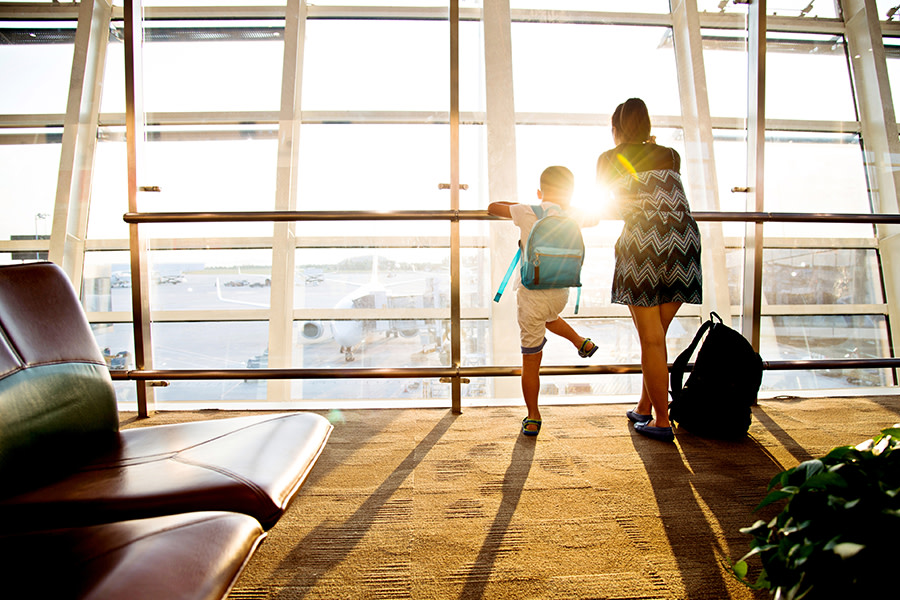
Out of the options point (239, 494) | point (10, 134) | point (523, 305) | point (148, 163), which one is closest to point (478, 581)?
point (239, 494)

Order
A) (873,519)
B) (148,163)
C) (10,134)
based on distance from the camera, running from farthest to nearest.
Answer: (10,134) → (148,163) → (873,519)

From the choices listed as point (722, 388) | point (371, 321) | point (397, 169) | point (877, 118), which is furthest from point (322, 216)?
point (877, 118)

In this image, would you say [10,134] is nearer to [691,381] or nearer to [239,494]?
[239,494]

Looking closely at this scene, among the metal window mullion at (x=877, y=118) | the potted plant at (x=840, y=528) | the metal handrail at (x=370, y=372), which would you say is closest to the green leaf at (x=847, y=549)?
the potted plant at (x=840, y=528)

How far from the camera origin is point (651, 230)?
167 cm

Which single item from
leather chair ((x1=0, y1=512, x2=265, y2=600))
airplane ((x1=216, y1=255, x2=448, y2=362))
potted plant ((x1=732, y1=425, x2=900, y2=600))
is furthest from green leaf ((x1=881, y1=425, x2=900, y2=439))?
airplane ((x1=216, y1=255, x2=448, y2=362))

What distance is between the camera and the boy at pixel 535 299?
1.77m

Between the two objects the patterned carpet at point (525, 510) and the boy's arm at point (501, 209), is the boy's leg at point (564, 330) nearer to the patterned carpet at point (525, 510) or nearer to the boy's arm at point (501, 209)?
the patterned carpet at point (525, 510)

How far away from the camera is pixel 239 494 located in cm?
68

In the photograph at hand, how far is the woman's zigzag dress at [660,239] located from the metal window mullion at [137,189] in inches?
79.3

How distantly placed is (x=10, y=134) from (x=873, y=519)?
4.24 m

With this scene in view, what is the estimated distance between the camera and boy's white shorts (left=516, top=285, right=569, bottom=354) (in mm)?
1771

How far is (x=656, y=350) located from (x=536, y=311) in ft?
1.51

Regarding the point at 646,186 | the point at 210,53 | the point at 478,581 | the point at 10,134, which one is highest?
the point at 210,53
